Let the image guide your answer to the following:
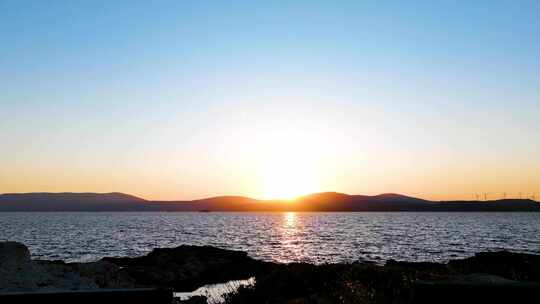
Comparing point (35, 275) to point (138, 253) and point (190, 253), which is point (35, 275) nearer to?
point (190, 253)

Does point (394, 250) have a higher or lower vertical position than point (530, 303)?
lower

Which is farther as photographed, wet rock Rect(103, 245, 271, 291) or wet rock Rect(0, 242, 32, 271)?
wet rock Rect(103, 245, 271, 291)

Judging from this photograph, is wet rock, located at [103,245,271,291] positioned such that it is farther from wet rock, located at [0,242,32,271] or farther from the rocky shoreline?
wet rock, located at [0,242,32,271]

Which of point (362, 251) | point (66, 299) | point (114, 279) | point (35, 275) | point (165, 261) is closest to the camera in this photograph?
point (66, 299)

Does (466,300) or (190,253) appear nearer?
(466,300)

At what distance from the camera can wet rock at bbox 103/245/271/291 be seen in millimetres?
39281

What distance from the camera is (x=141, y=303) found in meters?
5.35

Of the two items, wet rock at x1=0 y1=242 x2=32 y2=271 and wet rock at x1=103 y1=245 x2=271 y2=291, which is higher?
wet rock at x1=0 y1=242 x2=32 y2=271

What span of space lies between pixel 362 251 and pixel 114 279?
4292cm

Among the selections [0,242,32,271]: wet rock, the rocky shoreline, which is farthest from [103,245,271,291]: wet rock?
[0,242,32,271]: wet rock

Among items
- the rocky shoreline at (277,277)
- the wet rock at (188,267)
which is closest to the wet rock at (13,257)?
the rocky shoreline at (277,277)

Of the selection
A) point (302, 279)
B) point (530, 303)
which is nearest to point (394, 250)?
point (302, 279)

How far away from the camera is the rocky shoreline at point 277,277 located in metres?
6.16

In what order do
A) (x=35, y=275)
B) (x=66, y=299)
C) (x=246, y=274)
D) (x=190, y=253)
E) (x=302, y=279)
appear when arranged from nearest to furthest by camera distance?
(x=66, y=299) < (x=35, y=275) < (x=302, y=279) < (x=246, y=274) < (x=190, y=253)
